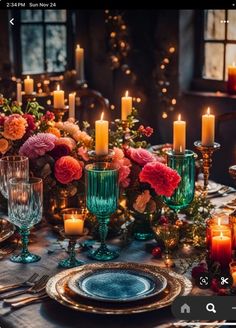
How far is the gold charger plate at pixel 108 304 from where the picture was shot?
1.63 metres

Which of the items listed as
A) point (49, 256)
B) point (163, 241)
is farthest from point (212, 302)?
point (49, 256)

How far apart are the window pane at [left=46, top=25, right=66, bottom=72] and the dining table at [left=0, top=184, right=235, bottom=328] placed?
269 cm

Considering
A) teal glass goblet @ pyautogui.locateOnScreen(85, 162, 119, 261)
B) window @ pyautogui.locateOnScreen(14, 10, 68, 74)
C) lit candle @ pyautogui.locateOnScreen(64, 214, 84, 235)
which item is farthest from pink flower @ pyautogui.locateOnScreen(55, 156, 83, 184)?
window @ pyautogui.locateOnScreen(14, 10, 68, 74)

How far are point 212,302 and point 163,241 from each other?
18.7 inches

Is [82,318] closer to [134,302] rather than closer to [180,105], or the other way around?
[134,302]

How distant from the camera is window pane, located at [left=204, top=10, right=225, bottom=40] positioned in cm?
432

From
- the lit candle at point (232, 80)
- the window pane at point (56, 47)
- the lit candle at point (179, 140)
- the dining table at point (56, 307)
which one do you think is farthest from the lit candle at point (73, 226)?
the window pane at point (56, 47)

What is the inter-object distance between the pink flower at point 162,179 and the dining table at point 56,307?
7.4 inches

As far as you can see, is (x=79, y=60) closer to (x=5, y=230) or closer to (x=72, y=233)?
(x=5, y=230)

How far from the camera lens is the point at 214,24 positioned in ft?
14.4

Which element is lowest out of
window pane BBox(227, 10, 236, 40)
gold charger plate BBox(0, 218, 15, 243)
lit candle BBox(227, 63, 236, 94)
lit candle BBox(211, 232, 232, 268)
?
gold charger plate BBox(0, 218, 15, 243)

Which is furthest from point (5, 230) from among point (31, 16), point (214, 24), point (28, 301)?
point (31, 16)

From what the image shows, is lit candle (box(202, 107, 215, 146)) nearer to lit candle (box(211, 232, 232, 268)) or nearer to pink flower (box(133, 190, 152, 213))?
pink flower (box(133, 190, 152, 213))

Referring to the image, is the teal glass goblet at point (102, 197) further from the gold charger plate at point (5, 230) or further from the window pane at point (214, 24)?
the window pane at point (214, 24)
